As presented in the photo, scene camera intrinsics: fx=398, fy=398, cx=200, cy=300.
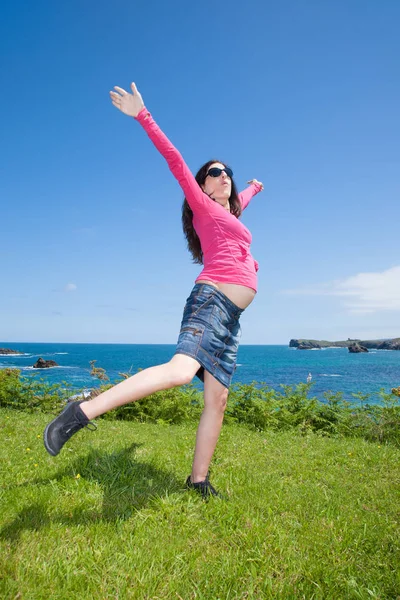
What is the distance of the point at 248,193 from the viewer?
14.1 ft

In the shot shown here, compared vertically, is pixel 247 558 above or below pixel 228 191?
below

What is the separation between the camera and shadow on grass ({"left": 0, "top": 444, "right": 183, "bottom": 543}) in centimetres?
261

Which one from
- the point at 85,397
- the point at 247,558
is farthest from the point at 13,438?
the point at 247,558

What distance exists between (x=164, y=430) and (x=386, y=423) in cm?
381

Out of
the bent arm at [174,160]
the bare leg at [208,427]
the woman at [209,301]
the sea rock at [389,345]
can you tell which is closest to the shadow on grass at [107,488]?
the bare leg at [208,427]

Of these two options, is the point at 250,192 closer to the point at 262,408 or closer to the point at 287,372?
the point at 262,408

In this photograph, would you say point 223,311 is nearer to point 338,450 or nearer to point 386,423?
point 338,450

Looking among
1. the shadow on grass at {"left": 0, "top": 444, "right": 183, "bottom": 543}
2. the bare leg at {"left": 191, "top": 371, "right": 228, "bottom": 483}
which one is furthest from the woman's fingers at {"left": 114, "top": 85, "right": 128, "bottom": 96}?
the shadow on grass at {"left": 0, "top": 444, "right": 183, "bottom": 543}

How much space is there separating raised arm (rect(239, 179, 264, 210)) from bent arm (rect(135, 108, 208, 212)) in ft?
3.29

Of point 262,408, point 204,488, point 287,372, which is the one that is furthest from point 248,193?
point 287,372

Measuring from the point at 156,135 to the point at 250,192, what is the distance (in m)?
1.70

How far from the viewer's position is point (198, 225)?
3.39m

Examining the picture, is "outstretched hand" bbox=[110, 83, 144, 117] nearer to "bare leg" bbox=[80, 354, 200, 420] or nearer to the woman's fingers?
the woman's fingers

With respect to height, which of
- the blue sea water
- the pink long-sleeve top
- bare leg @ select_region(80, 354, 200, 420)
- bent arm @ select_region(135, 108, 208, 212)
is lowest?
the blue sea water
